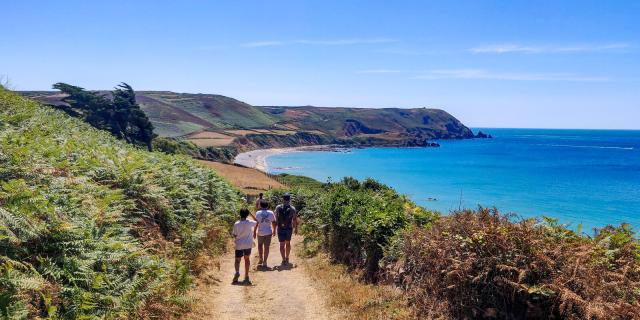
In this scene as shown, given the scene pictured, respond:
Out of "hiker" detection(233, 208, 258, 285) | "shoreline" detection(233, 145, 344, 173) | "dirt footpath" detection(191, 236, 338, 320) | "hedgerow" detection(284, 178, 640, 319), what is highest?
"hedgerow" detection(284, 178, 640, 319)

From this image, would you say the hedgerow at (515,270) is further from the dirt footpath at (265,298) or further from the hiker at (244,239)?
the hiker at (244,239)

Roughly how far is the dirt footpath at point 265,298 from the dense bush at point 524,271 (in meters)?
2.26

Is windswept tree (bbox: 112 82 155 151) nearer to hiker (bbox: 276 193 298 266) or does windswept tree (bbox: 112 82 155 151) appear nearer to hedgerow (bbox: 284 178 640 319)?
hiker (bbox: 276 193 298 266)

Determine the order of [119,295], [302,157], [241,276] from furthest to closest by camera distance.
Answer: [302,157] → [241,276] → [119,295]

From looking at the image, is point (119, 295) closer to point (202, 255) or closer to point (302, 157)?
point (202, 255)

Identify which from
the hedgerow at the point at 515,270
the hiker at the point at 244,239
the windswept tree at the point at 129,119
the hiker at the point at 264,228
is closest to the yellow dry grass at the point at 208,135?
the windswept tree at the point at 129,119

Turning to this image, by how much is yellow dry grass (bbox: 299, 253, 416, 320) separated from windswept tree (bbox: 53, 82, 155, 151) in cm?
4522

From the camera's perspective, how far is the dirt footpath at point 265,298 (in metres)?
8.12

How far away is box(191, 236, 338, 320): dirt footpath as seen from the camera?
8.12m

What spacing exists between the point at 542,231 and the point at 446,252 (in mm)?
1473

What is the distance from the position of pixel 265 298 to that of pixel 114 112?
170ft

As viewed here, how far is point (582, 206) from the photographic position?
181 ft

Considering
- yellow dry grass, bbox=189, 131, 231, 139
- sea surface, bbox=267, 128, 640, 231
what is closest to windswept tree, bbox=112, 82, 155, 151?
sea surface, bbox=267, 128, 640, 231

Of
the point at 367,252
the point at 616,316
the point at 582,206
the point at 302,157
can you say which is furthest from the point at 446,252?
the point at 302,157
